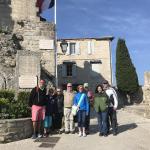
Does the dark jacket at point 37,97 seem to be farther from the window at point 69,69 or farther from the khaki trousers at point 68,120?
the window at point 69,69

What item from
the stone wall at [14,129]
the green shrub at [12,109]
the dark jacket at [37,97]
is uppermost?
the dark jacket at [37,97]

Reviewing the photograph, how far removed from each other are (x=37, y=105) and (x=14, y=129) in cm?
114

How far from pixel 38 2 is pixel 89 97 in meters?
11.9

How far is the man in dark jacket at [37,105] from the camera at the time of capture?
1267 centimetres

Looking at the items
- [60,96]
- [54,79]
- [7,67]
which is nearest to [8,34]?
[7,67]

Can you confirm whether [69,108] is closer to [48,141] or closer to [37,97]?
[37,97]

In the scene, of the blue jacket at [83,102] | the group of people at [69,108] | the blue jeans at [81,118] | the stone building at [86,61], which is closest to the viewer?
the group of people at [69,108]

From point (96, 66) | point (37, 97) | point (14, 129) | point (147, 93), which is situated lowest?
point (14, 129)

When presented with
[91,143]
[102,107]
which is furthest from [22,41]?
[91,143]

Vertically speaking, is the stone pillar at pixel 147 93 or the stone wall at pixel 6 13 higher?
the stone wall at pixel 6 13

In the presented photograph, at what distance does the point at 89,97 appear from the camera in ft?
45.6

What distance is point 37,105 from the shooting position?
12734 mm

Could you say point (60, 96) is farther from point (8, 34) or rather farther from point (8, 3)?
point (8, 3)

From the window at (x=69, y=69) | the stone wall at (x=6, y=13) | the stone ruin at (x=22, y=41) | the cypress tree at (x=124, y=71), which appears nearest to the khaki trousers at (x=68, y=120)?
the stone ruin at (x=22, y=41)
